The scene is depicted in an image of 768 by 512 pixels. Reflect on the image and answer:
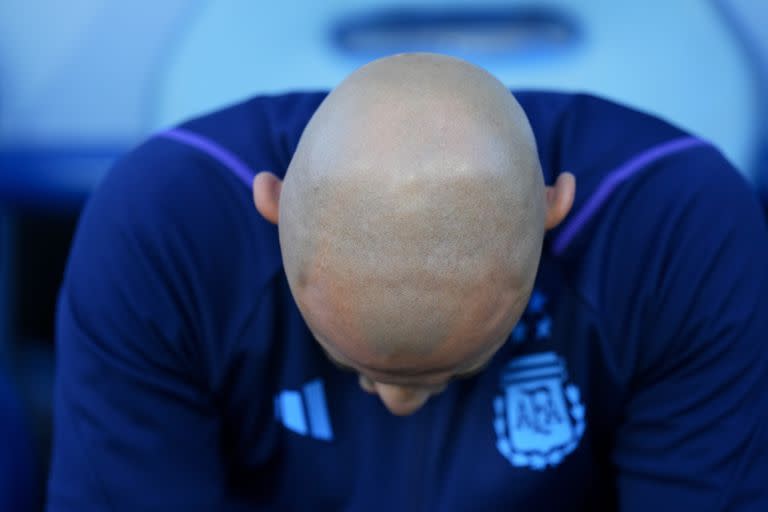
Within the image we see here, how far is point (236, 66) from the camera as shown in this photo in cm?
114

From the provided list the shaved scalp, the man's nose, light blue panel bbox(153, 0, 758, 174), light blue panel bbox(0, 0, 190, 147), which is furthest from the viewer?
light blue panel bbox(0, 0, 190, 147)

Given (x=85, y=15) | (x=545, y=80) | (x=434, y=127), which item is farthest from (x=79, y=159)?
(x=434, y=127)

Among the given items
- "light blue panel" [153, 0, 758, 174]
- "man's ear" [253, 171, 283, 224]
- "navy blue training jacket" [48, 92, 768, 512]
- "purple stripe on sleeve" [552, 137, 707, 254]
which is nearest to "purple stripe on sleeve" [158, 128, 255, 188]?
"navy blue training jacket" [48, 92, 768, 512]

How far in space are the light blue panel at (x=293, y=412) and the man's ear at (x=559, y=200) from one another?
0.25 m

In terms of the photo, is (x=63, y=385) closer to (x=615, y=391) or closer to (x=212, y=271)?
(x=212, y=271)

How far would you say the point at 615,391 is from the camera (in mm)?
655

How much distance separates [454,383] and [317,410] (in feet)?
0.33

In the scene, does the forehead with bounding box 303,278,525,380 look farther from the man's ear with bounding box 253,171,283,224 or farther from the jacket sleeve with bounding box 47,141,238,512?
the jacket sleeve with bounding box 47,141,238,512

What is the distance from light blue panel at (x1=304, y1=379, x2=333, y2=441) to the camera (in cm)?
65

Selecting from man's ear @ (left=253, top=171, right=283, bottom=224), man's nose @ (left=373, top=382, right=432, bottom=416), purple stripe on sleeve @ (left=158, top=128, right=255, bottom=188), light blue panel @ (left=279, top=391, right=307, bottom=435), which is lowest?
light blue panel @ (left=279, top=391, right=307, bottom=435)

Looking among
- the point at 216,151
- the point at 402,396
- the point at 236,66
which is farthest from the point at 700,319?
the point at 236,66

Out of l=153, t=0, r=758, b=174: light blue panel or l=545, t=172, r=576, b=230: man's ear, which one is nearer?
l=545, t=172, r=576, b=230: man's ear

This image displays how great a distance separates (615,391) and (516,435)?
8 cm

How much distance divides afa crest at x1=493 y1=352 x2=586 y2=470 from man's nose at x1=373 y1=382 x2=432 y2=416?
0.13m
